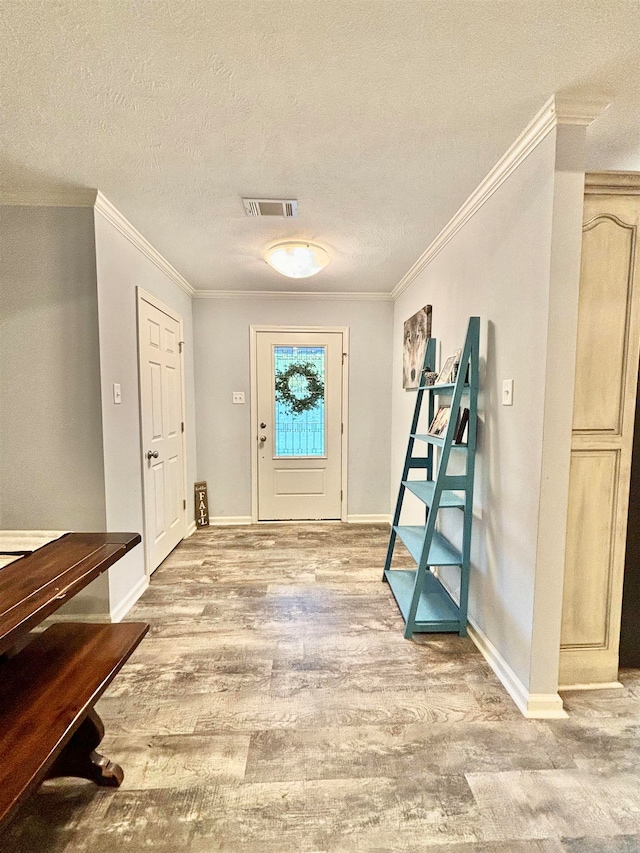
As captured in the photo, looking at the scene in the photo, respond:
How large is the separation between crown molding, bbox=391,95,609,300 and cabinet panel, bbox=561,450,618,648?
1236 millimetres

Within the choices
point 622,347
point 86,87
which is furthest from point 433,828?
point 86,87

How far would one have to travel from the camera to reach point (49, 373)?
1.99 meters

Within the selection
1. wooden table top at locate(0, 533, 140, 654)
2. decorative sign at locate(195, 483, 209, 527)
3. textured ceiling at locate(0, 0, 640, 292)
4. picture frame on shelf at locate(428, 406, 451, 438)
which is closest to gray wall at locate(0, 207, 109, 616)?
textured ceiling at locate(0, 0, 640, 292)

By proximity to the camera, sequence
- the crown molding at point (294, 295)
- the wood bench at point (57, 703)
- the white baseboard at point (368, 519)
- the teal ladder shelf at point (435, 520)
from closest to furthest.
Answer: the wood bench at point (57, 703) → the teal ladder shelf at point (435, 520) → the crown molding at point (294, 295) → the white baseboard at point (368, 519)

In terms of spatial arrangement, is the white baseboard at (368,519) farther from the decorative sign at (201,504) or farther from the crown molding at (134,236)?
the crown molding at (134,236)

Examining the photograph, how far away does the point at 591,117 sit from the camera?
4.47 ft

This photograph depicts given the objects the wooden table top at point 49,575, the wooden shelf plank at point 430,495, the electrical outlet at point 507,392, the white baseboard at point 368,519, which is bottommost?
the white baseboard at point 368,519

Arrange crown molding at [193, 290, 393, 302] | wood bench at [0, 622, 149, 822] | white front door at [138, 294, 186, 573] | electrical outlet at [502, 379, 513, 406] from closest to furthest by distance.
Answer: wood bench at [0, 622, 149, 822], electrical outlet at [502, 379, 513, 406], white front door at [138, 294, 186, 573], crown molding at [193, 290, 393, 302]

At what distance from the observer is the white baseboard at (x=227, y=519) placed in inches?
148

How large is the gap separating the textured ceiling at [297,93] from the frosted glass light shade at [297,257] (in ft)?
1.27

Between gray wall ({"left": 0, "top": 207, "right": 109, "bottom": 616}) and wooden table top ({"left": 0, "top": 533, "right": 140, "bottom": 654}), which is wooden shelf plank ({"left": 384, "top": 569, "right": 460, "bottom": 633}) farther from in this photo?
gray wall ({"left": 0, "top": 207, "right": 109, "bottom": 616})

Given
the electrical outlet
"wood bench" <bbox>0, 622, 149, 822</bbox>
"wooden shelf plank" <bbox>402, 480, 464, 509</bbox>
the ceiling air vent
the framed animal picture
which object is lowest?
"wood bench" <bbox>0, 622, 149, 822</bbox>

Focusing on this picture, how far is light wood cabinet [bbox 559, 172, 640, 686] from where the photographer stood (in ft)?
4.90

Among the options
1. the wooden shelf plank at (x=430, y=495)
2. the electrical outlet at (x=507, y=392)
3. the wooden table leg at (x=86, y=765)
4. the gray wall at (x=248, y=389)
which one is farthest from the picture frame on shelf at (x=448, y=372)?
the wooden table leg at (x=86, y=765)
